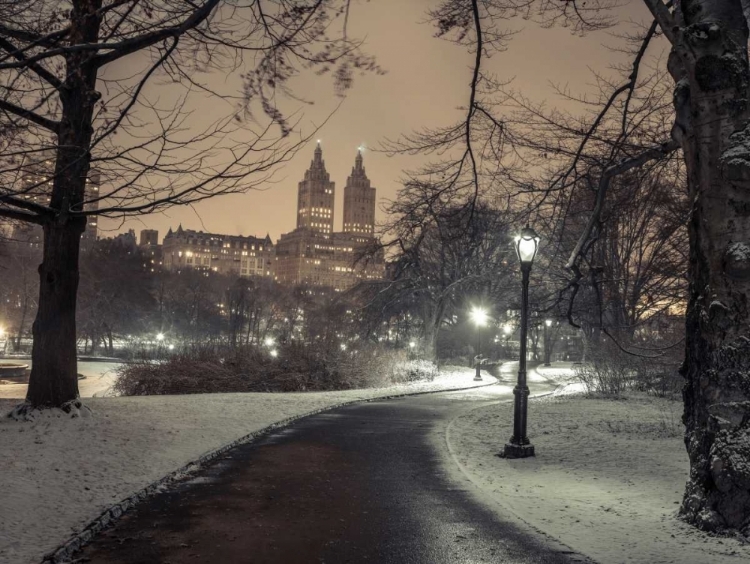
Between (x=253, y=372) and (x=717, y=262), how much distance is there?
19548 millimetres

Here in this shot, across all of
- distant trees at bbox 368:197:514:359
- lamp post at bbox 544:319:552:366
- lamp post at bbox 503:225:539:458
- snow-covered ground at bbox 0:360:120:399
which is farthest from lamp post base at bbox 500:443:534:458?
lamp post at bbox 544:319:552:366

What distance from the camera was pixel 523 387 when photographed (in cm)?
1143

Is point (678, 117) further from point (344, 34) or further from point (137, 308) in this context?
point (137, 308)

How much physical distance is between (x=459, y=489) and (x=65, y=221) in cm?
835

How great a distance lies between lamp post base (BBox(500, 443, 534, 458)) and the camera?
10828 mm

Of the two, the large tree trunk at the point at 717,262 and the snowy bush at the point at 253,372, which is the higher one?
the large tree trunk at the point at 717,262

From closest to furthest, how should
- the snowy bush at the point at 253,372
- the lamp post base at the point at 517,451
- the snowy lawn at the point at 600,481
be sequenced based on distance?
1. the snowy lawn at the point at 600,481
2. the lamp post base at the point at 517,451
3. the snowy bush at the point at 253,372

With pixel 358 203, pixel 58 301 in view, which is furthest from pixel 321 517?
pixel 358 203

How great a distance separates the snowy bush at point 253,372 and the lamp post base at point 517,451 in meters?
13.8

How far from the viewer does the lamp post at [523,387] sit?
1090 cm

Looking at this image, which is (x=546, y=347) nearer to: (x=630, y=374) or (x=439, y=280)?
(x=439, y=280)

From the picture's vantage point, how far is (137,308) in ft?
209

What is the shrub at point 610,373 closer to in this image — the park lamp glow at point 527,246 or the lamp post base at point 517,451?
the park lamp glow at point 527,246

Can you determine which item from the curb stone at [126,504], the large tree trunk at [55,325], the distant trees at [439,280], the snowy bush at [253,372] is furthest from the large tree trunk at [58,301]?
the distant trees at [439,280]
